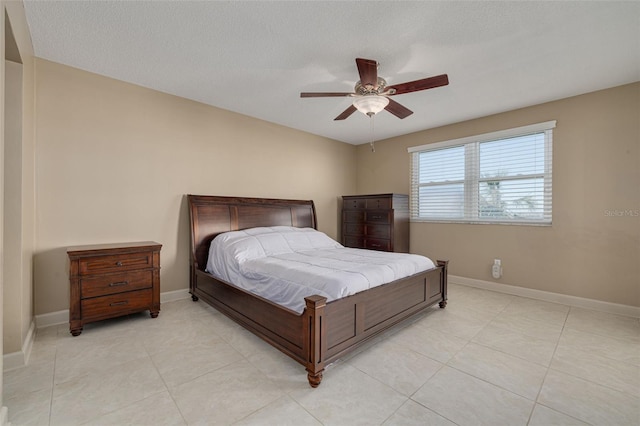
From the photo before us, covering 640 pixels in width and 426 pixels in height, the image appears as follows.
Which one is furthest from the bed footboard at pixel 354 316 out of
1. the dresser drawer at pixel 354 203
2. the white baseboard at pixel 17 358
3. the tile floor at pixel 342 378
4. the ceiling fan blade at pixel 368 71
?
the dresser drawer at pixel 354 203

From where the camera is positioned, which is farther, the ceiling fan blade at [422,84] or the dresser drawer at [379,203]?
the dresser drawer at [379,203]

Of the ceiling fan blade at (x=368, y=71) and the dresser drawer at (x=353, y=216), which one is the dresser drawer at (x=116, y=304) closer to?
the ceiling fan blade at (x=368, y=71)

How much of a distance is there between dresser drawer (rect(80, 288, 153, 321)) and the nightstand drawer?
47mm

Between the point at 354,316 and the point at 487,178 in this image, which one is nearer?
the point at 354,316

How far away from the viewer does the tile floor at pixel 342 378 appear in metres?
1.64

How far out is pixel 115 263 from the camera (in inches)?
110

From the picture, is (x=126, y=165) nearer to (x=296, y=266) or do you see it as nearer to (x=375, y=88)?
(x=296, y=266)

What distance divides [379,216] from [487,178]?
171 cm

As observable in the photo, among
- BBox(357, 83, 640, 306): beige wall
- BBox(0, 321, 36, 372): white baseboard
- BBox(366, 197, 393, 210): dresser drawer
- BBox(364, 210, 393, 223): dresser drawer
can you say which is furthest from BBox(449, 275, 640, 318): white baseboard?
BBox(0, 321, 36, 372): white baseboard

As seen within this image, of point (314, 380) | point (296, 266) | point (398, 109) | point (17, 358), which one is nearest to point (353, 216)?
point (398, 109)

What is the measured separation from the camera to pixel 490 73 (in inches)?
115

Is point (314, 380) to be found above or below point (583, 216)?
below

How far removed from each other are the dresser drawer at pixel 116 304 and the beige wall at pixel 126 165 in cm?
49

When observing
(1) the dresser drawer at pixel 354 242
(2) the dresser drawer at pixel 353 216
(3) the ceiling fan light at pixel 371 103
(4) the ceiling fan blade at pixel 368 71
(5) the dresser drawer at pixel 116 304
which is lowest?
Result: (5) the dresser drawer at pixel 116 304
